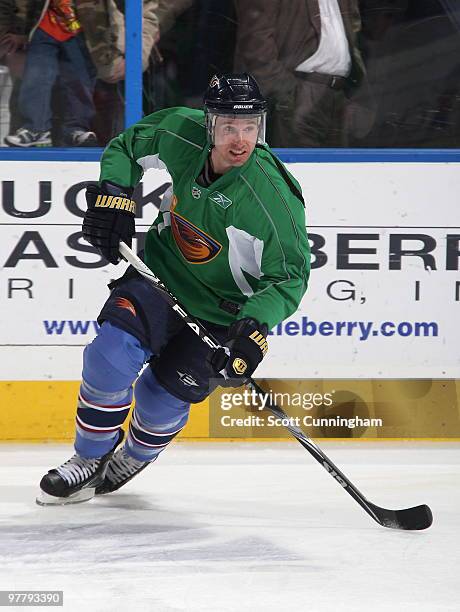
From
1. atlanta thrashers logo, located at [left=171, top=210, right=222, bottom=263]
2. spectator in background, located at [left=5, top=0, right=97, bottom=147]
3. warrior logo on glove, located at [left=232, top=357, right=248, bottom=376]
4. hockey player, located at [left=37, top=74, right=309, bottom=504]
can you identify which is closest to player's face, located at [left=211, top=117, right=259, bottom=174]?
hockey player, located at [left=37, top=74, right=309, bottom=504]

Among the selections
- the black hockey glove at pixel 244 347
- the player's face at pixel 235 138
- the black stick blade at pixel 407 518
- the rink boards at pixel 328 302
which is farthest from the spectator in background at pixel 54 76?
the black stick blade at pixel 407 518

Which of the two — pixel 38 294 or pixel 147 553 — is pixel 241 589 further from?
pixel 38 294

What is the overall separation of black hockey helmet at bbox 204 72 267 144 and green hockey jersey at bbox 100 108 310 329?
128mm

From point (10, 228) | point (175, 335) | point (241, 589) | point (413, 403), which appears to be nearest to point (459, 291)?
point (413, 403)

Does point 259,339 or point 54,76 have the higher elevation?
point 54,76

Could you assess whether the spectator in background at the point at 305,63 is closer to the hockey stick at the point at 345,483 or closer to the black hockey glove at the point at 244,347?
the hockey stick at the point at 345,483

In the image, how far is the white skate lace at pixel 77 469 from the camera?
299cm

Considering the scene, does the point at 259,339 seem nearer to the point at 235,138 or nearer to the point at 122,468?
the point at 235,138

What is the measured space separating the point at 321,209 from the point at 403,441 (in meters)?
0.84

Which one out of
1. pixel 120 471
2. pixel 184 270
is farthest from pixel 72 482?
pixel 184 270

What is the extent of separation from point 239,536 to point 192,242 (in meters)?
0.76

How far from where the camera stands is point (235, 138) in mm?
2740

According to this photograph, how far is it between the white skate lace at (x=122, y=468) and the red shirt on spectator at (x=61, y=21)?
4.87ft

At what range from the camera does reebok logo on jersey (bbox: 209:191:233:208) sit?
2.82 m
